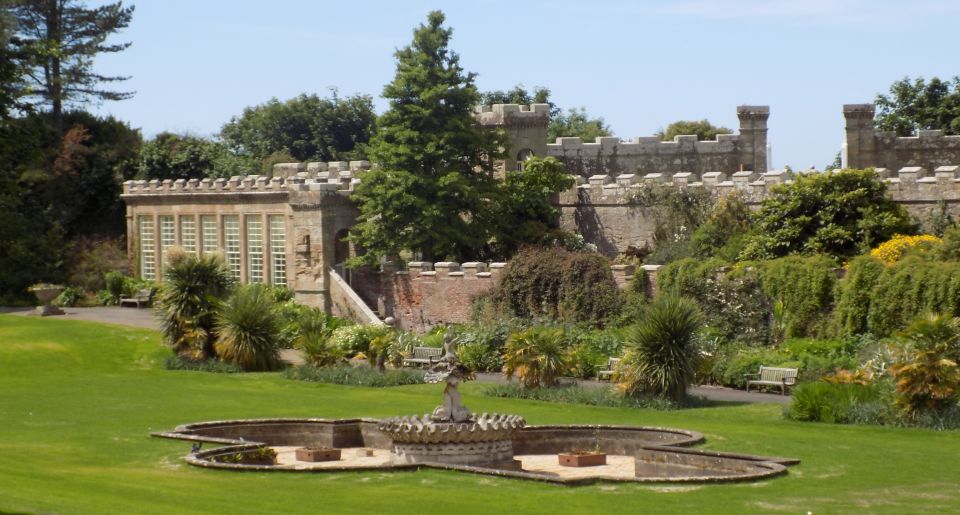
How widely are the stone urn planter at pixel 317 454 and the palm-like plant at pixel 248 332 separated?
1500 centimetres

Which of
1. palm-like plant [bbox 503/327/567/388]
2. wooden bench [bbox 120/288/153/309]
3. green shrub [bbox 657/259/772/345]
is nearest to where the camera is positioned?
palm-like plant [bbox 503/327/567/388]

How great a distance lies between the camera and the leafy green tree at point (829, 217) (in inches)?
1634

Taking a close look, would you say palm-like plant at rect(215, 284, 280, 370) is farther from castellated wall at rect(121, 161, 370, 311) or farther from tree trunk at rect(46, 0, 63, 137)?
tree trunk at rect(46, 0, 63, 137)

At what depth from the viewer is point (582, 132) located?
92.4 meters

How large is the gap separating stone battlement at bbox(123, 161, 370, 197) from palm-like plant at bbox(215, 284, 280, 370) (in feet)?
30.5

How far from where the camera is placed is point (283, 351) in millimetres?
46000

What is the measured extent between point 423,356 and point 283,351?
4.81 metres

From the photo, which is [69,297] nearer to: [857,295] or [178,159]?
[178,159]

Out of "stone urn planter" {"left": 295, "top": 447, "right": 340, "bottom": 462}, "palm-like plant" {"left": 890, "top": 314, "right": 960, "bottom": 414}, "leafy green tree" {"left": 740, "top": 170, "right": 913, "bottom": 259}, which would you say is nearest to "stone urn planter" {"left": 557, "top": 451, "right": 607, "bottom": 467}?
"stone urn planter" {"left": 295, "top": 447, "right": 340, "bottom": 462}

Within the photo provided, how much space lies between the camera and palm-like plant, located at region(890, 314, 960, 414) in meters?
28.8

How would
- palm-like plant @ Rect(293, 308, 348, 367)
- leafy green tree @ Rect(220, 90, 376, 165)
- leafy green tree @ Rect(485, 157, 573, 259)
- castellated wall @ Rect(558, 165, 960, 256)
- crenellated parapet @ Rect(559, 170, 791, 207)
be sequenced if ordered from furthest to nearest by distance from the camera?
leafy green tree @ Rect(220, 90, 376, 165) → leafy green tree @ Rect(485, 157, 573, 259) → crenellated parapet @ Rect(559, 170, 791, 207) → castellated wall @ Rect(558, 165, 960, 256) → palm-like plant @ Rect(293, 308, 348, 367)

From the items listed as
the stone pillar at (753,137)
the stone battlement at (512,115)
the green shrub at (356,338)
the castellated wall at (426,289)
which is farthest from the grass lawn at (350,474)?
the stone pillar at (753,137)

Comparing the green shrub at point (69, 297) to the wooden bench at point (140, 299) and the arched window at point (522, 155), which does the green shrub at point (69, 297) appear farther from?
the arched window at point (522, 155)

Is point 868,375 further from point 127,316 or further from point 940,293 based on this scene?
point 127,316
